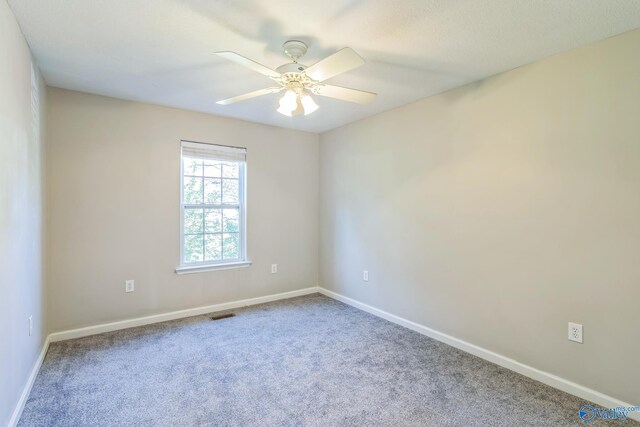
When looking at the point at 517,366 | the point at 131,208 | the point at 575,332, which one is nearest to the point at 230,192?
the point at 131,208

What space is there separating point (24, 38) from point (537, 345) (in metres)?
4.02

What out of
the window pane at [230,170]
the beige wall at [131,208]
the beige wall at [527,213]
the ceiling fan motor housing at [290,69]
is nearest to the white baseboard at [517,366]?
the beige wall at [527,213]

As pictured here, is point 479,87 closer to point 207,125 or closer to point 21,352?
point 207,125

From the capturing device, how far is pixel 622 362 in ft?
6.45

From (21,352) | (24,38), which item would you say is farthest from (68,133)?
(21,352)

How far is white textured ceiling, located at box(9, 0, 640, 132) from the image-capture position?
1.74 meters

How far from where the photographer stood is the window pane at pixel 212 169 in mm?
3783

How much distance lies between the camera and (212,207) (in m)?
3.82

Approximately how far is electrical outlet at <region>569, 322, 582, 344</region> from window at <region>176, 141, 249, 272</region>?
3.17 meters

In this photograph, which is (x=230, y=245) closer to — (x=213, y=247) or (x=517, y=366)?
(x=213, y=247)

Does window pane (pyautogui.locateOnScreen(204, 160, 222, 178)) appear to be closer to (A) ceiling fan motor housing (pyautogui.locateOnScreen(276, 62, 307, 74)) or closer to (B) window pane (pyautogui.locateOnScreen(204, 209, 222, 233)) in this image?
(B) window pane (pyautogui.locateOnScreen(204, 209, 222, 233))

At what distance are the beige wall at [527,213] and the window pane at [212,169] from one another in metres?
1.84

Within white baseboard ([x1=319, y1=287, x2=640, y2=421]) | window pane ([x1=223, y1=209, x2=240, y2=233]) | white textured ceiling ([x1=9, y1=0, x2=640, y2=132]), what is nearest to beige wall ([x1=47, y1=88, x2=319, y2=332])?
window pane ([x1=223, y1=209, x2=240, y2=233])

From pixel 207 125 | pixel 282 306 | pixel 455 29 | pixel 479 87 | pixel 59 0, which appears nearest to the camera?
pixel 59 0
